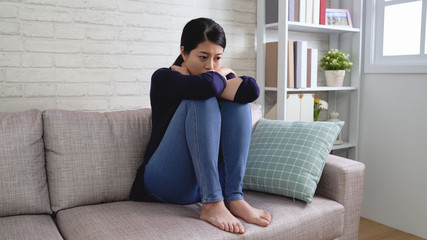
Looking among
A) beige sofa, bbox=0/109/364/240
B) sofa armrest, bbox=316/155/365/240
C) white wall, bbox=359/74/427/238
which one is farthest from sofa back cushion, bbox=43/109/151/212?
white wall, bbox=359/74/427/238

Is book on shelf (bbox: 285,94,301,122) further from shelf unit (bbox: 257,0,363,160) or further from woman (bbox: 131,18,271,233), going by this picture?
woman (bbox: 131,18,271,233)

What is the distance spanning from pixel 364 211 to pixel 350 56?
1.13 metres

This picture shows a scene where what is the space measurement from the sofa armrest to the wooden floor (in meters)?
0.69

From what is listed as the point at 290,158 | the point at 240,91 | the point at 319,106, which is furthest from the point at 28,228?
the point at 319,106

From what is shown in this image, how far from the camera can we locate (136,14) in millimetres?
2125

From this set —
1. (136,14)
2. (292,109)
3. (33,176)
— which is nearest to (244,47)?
(292,109)

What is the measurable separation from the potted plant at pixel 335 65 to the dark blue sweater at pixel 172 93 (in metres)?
1.26

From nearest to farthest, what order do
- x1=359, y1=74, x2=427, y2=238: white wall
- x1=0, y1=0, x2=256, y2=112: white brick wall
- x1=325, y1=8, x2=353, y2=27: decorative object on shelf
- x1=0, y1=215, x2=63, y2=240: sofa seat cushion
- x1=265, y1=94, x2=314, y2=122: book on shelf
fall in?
x1=0, y1=215, x2=63, y2=240: sofa seat cushion
x1=0, y1=0, x2=256, y2=112: white brick wall
x1=359, y1=74, x2=427, y2=238: white wall
x1=265, y1=94, x2=314, y2=122: book on shelf
x1=325, y1=8, x2=353, y2=27: decorative object on shelf

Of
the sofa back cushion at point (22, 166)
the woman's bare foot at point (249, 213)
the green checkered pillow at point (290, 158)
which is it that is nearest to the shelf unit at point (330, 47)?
the green checkered pillow at point (290, 158)

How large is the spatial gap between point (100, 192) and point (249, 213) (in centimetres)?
64

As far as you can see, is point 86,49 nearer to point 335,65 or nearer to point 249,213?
point 249,213

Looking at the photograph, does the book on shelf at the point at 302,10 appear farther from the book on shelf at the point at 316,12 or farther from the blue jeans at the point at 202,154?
the blue jeans at the point at 202,154

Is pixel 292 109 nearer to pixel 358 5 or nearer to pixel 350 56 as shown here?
pixel 350 56

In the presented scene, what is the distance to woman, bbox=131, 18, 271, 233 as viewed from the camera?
4.62 feet
